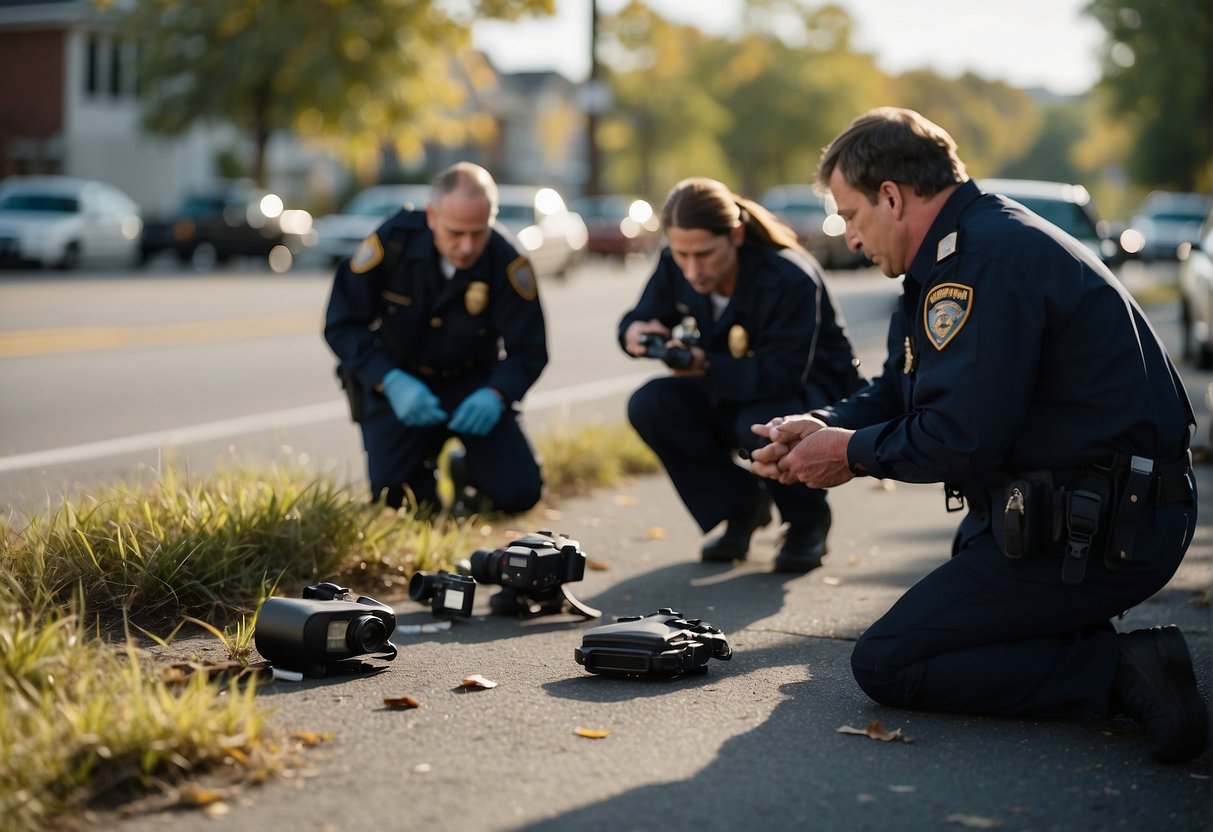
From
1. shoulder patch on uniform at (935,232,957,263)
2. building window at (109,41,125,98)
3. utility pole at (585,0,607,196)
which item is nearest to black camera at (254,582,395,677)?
shoulder patch on uniform at (935,232,957,263)

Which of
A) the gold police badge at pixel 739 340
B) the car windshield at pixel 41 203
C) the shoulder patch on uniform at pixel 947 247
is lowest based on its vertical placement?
the gold police badge at pixel 739 340

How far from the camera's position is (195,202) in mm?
31234

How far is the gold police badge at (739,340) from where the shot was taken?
19.7 feet

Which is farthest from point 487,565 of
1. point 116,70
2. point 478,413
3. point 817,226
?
point 116,70

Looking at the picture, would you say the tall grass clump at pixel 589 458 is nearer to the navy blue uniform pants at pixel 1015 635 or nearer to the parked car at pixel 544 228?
the navy blue uniform pants at pixel 1015 635

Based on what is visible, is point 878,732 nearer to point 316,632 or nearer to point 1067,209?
point 316,632

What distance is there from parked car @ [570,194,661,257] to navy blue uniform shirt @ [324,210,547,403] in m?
30.7

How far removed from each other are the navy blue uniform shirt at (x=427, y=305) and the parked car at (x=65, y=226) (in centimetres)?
2051

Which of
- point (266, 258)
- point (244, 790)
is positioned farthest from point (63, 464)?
point (266, 258)

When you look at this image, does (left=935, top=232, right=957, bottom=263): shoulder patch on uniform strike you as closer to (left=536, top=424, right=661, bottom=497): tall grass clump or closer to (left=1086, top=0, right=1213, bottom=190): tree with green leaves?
(left=536, top=424, right=661, bottom=497): tall grass clump

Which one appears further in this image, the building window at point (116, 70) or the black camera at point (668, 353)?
the building window at point (116, 70)

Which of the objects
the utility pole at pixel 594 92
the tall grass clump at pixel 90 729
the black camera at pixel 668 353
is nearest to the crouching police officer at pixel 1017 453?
the tall grass clump at pixel 90 729

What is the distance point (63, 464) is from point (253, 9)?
3093 centimetres

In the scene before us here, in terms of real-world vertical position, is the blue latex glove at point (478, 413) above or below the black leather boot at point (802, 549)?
above
